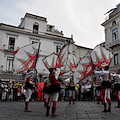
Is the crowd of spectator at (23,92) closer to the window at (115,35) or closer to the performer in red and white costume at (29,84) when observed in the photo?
the performer in red and white costume at (29,84)

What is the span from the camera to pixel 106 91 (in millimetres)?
6543

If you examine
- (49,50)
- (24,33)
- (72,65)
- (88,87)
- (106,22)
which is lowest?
(88,87)

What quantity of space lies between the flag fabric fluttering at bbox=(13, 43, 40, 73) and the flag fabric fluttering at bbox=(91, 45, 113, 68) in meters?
4.87

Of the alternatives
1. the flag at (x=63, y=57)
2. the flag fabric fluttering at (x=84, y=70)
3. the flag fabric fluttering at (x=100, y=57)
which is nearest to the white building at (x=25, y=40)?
the flag at (x=63, y=57)

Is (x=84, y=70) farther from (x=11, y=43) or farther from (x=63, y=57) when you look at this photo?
(x=11, y=43)

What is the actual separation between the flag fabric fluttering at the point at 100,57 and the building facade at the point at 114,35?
12.8 meters

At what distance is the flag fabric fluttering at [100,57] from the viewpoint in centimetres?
1061

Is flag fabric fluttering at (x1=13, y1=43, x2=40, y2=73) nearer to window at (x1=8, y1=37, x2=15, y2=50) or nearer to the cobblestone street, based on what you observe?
the cobblestone street

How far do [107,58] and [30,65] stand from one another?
21.2 feet

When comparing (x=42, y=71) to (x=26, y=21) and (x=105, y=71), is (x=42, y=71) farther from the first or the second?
(x=105, y=71)

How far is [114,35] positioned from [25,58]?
21017 millimetres

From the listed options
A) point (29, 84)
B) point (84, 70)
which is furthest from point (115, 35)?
point (29, 84)

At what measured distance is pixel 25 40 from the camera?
2573 centimetres

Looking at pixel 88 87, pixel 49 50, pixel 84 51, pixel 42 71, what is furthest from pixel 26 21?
pixel 88 87
